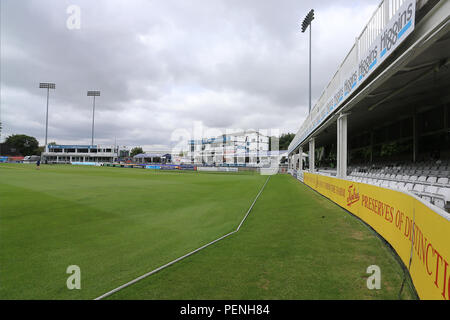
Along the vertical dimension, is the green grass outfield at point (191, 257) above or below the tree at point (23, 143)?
below

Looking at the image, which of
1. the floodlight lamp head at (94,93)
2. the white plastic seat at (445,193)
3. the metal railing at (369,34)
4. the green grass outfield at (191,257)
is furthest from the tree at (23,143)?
the white plastic seat at (445,193)

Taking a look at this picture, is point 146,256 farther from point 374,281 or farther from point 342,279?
point 374,281

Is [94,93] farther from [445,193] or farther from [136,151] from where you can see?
[445,193]

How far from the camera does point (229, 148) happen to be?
89938 mm

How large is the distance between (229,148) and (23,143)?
99.0m

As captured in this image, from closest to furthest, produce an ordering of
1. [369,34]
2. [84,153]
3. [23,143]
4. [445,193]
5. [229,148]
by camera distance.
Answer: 1. [445,193]
2. [369,34]
3. [229,148]
4. [84,153]
5. [23,143]

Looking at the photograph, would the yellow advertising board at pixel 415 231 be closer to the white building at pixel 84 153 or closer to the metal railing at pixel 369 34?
the metal railing at pixel 369 34

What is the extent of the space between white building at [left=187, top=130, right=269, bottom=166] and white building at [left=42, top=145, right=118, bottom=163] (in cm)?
3616

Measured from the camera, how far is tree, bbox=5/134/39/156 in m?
114

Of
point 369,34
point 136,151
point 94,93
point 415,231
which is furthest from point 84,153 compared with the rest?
point 415,231

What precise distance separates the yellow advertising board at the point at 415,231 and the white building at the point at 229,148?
74592 mm

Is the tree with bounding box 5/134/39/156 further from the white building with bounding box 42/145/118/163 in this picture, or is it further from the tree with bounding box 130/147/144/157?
the tree with bounding box 130/147/144/157

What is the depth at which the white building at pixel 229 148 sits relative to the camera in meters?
84.9

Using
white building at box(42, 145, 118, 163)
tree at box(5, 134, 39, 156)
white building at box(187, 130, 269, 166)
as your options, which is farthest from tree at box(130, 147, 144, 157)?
white building at box(187, 130, 269, 166)
